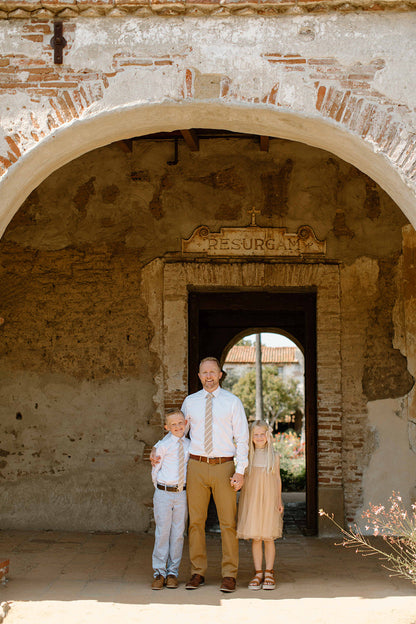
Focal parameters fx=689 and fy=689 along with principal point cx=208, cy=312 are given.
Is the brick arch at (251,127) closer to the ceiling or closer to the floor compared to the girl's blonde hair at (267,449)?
closer to the ceiling

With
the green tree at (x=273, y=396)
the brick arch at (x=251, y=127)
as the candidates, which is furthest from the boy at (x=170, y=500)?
the green tree at (x=273, y=396)

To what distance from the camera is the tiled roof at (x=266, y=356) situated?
29.9 m

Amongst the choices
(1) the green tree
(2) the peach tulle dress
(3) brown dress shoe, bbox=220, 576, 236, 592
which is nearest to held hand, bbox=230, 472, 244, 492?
(2) the peach tulle dress

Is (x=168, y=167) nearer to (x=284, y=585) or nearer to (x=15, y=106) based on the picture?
(x=15, y=106)

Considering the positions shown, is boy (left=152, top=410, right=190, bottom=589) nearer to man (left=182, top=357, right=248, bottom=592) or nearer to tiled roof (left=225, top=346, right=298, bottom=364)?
man (left=182, top=357, right=248, bottom=592)

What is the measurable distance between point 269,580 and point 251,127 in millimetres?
3278

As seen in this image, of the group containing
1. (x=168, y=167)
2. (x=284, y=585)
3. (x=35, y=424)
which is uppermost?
(x=168, y=167)

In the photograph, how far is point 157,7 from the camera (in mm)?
4770

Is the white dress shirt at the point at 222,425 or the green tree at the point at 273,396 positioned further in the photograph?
the green tree at the point at 273,396

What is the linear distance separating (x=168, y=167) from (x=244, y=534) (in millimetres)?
4052

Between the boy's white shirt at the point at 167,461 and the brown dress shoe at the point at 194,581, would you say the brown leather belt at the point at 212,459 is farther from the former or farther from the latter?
the brown dress shoe at the point at 194,581

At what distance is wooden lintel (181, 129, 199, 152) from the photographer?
22.0 ft

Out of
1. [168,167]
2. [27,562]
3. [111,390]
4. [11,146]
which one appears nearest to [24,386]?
[111,390]

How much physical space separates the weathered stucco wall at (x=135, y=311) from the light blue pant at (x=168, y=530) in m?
2.00
